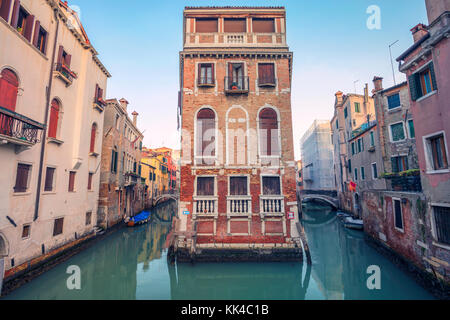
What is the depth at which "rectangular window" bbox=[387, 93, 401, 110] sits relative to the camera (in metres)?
17.9

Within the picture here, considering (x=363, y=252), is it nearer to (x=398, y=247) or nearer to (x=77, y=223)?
(x=398, y=247)

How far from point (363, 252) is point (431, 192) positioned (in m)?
8.01

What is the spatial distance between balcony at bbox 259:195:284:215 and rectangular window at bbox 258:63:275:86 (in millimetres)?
6915

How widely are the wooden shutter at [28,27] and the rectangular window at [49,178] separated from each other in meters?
6.40

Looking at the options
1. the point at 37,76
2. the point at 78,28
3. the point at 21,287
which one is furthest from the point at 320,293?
the point at 78,28

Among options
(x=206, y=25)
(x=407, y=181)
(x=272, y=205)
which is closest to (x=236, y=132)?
(x=272, y=205)

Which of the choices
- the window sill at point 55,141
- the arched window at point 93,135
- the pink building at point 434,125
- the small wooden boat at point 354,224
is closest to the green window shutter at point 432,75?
the pink building at point 434,125

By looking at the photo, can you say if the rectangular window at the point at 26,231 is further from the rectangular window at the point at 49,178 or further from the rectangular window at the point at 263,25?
the rectangular window at the point at 263,25

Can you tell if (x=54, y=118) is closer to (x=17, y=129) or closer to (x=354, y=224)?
(x=17, y=129)

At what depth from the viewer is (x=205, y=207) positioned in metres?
12.1

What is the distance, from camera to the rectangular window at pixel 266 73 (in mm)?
13086

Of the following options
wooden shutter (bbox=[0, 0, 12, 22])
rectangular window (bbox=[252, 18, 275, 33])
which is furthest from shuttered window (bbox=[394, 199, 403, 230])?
wooden shutter (bbox=[0, 0, 12, 22])

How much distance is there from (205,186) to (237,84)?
645 cm

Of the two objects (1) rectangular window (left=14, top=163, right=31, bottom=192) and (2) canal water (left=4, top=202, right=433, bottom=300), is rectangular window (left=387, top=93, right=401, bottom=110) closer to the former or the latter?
(2) canal water (left=4, top=202, right=433, bottom=300)
